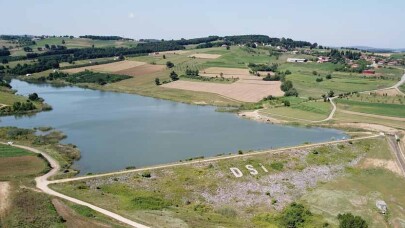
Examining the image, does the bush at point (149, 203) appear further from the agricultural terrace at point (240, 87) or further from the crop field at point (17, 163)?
the agricultural terrace at point (240, 87)

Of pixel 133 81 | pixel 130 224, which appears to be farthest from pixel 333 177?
pixel 133 81

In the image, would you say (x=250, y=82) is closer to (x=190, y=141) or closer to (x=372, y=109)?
(x=372, y=109)

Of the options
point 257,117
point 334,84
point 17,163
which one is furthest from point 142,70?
point 17,163

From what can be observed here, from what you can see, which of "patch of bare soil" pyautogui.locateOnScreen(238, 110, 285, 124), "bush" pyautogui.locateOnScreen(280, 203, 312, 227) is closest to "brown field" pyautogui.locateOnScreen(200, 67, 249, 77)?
"patch of bare soil" pyautogui.locateOnScreen(238, 110, 285, 124)

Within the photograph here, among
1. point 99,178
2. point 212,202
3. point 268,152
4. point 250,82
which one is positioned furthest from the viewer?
point 250,82

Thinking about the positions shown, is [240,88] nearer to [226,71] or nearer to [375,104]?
[226,71]

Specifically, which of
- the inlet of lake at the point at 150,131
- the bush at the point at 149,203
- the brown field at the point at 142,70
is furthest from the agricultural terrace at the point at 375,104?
the brown field at the point at 142,70
